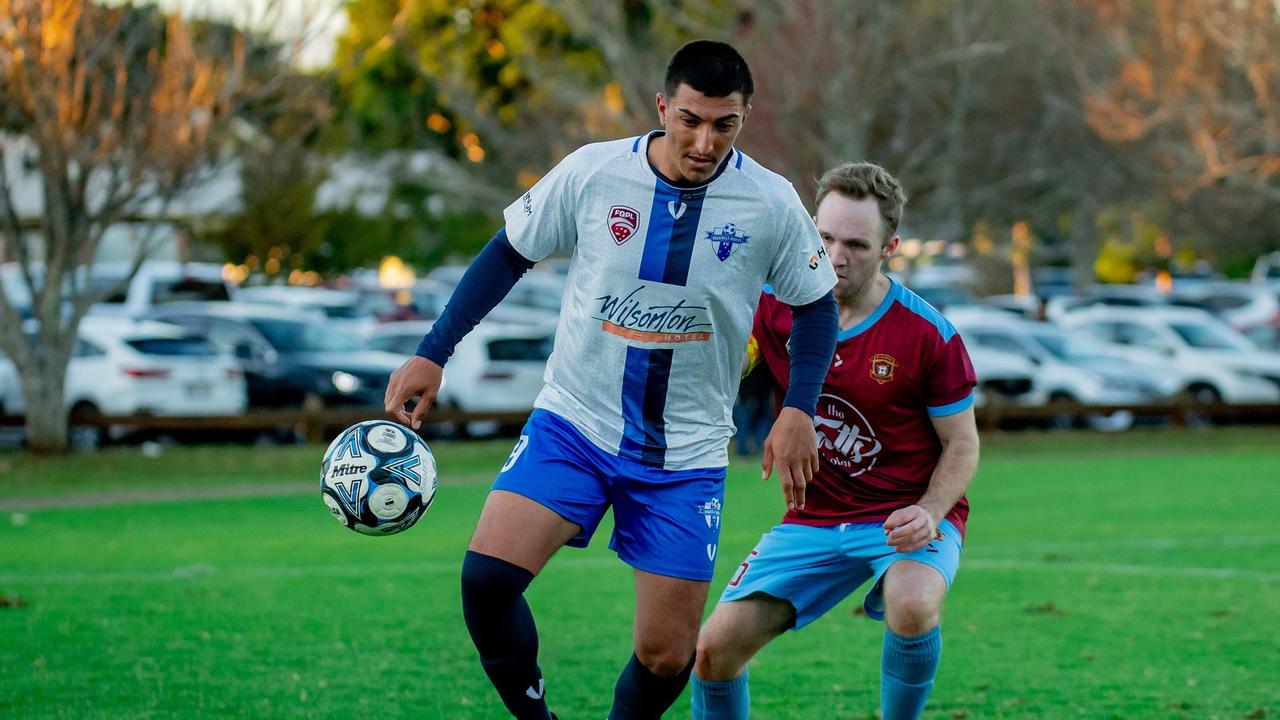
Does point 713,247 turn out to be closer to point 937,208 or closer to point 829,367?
point 829,367

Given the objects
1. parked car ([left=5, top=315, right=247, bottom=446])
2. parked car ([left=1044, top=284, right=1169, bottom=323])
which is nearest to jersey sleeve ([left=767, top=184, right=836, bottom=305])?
parked car ([left=5, top=315, right=247, bottom=446])

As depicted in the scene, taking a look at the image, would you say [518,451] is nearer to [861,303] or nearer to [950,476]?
[861,303]

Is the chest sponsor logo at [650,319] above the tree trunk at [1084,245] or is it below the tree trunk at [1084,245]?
below

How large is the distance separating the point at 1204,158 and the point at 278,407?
2212cm

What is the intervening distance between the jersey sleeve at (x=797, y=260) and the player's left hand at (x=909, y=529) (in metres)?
0.75

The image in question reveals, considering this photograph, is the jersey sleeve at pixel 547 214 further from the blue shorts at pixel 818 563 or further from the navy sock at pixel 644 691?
the navy sock at pixel 644 691

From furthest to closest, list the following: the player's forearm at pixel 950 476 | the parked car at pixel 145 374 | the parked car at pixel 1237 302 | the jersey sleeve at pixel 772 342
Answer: the parked car at pixel 1237 302 → the parked car at pixel 145 374 → the jersey sleeve at pixel 772 342 → the player's forearm at pixel 950 476

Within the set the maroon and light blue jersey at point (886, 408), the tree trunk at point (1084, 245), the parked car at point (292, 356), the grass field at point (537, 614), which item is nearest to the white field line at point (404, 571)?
the grass field at point (537, 614)

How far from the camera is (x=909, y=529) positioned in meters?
5.60

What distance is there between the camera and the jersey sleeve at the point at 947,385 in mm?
5906

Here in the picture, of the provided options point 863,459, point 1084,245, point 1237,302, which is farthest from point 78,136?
point 1084,245

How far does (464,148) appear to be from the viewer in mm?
45562

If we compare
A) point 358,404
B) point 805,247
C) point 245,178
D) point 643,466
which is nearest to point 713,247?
point 805,247

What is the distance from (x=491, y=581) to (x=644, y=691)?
2.18 ft
